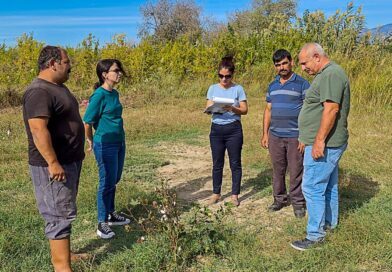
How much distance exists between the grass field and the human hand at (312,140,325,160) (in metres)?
0.78

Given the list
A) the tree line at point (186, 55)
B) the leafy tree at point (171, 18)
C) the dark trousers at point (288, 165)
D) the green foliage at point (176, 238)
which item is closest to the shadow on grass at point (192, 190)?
the dark trousers at point (288, 165)

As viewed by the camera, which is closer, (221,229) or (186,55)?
(221,229)

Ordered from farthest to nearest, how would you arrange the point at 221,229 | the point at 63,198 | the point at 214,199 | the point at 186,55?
the point at 186,55, the point at 214,199, the point at 221,229, the point at 63,198

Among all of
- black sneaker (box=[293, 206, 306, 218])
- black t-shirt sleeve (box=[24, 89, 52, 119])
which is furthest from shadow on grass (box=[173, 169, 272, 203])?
black t-shirt sleeve (box=[24, 89, 52, 119])

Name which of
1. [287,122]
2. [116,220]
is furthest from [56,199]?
[287,122]

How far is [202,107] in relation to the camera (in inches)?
440

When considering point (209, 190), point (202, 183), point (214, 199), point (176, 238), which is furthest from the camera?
point (202, 183)

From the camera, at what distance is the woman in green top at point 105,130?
3713 millimetres

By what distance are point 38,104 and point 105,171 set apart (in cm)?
130

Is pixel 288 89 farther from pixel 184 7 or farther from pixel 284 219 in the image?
pixel 184 7

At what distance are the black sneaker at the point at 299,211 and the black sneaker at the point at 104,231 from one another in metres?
1.86

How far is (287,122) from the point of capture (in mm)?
4172

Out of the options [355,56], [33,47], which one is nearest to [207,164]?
[355,56]

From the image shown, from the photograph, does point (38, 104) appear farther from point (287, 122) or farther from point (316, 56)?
point (287, 122)
